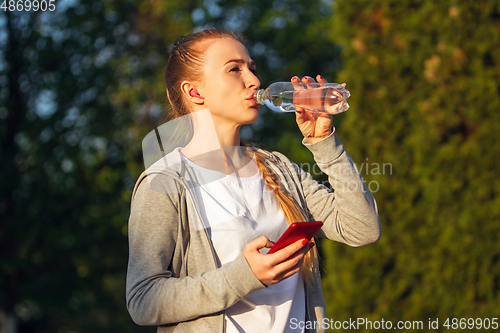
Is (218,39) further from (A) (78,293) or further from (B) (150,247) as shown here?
(A) (78,293)

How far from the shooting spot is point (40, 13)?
6691 millimetres

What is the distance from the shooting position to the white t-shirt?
1310 mm

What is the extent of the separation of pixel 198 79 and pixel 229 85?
135mm

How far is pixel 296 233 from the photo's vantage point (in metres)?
1.12

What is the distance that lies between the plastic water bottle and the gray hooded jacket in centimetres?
14

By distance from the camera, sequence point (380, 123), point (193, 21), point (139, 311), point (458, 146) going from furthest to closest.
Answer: point (193, 21)
point (380, 123)
point (458, 146)
point (139, 311)

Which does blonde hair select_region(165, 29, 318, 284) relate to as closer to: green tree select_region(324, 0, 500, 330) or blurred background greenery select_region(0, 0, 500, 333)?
blurred background greenery select_region(0, 0, 500, 333)

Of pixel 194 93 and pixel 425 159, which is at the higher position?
pixel 194 93

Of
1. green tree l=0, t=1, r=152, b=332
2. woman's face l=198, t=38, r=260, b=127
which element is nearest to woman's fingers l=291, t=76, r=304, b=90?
woman's face l=198, t=38, r=260, b=127

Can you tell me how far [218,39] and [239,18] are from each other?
7.65 metres

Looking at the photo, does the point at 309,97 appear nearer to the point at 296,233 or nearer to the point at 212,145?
the point at 212,145

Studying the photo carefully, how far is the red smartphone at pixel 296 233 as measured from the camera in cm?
110

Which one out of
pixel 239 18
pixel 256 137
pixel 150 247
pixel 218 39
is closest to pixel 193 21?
pixel 239 18

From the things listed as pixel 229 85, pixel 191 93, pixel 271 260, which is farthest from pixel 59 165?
pixel 271 260
